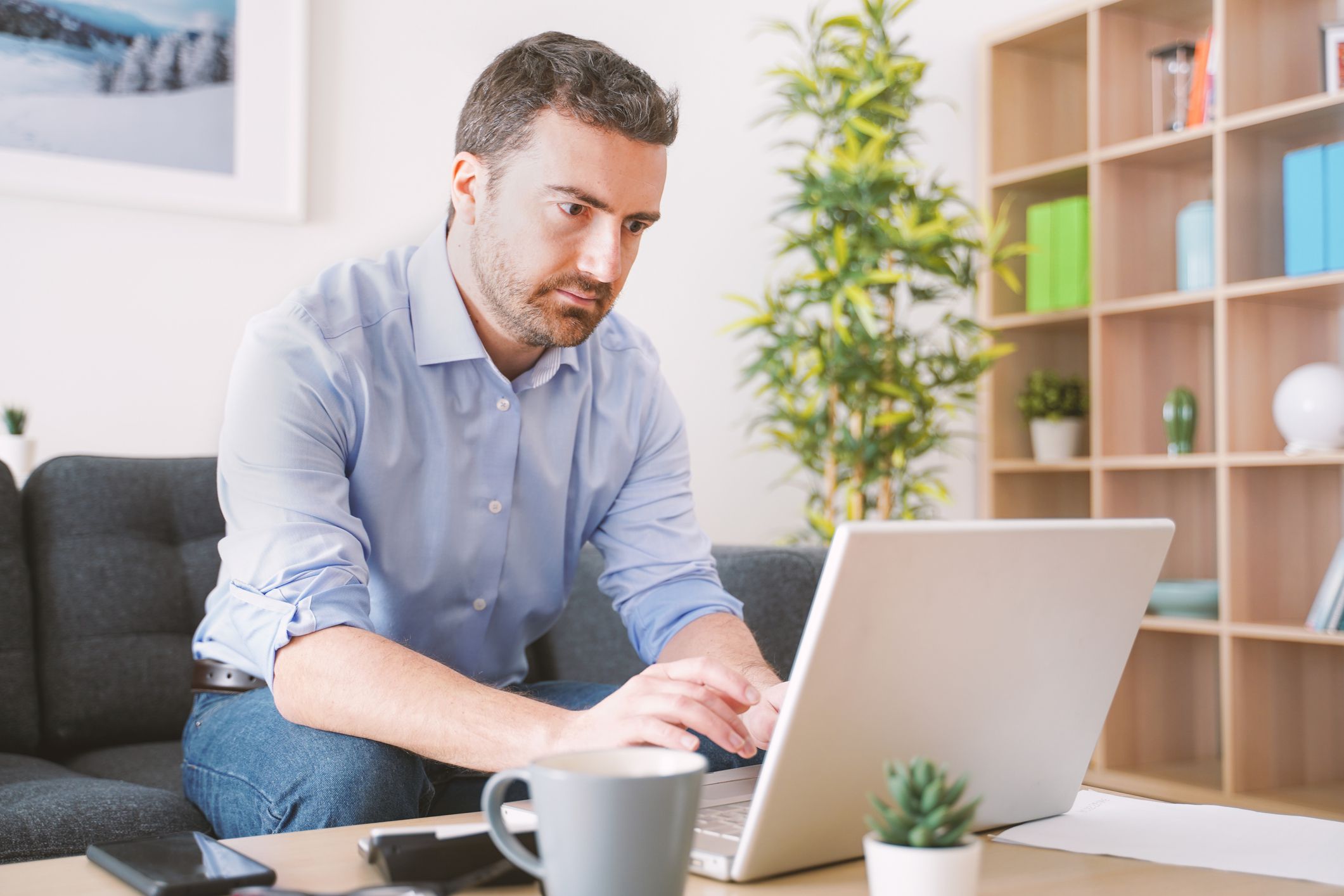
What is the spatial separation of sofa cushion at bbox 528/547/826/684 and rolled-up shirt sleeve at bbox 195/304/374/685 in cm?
68

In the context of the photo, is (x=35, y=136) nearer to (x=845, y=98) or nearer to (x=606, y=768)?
(x=845, y=98)

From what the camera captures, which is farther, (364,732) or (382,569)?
(382,569)

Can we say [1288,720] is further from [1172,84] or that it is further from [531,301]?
[531,301]

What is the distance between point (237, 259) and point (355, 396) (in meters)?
1.23

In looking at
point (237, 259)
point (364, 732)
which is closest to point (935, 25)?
point (237, 259)

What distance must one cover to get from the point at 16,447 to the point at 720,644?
1.27 metres

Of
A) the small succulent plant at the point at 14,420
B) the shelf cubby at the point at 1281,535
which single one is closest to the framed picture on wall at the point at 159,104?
the small succulent plant at the point at 14,420

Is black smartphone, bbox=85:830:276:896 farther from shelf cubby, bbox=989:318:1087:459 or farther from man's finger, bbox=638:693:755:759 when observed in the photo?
shelf cubby, bbox=989:318:1087:459

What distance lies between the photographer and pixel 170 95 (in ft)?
7.55

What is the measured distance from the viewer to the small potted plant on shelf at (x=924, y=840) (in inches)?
22.2

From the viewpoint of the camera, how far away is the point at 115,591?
5.80 ft

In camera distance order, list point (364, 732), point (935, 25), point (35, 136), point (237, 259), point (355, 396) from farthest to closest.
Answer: point (935, 25) < point (237, 259) < point (35, 136) < point (355, 396) < point (364, 732)

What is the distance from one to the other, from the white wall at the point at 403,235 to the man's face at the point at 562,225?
1.15 meters

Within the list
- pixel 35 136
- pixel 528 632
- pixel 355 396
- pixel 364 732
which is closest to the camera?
pixel 364 732
